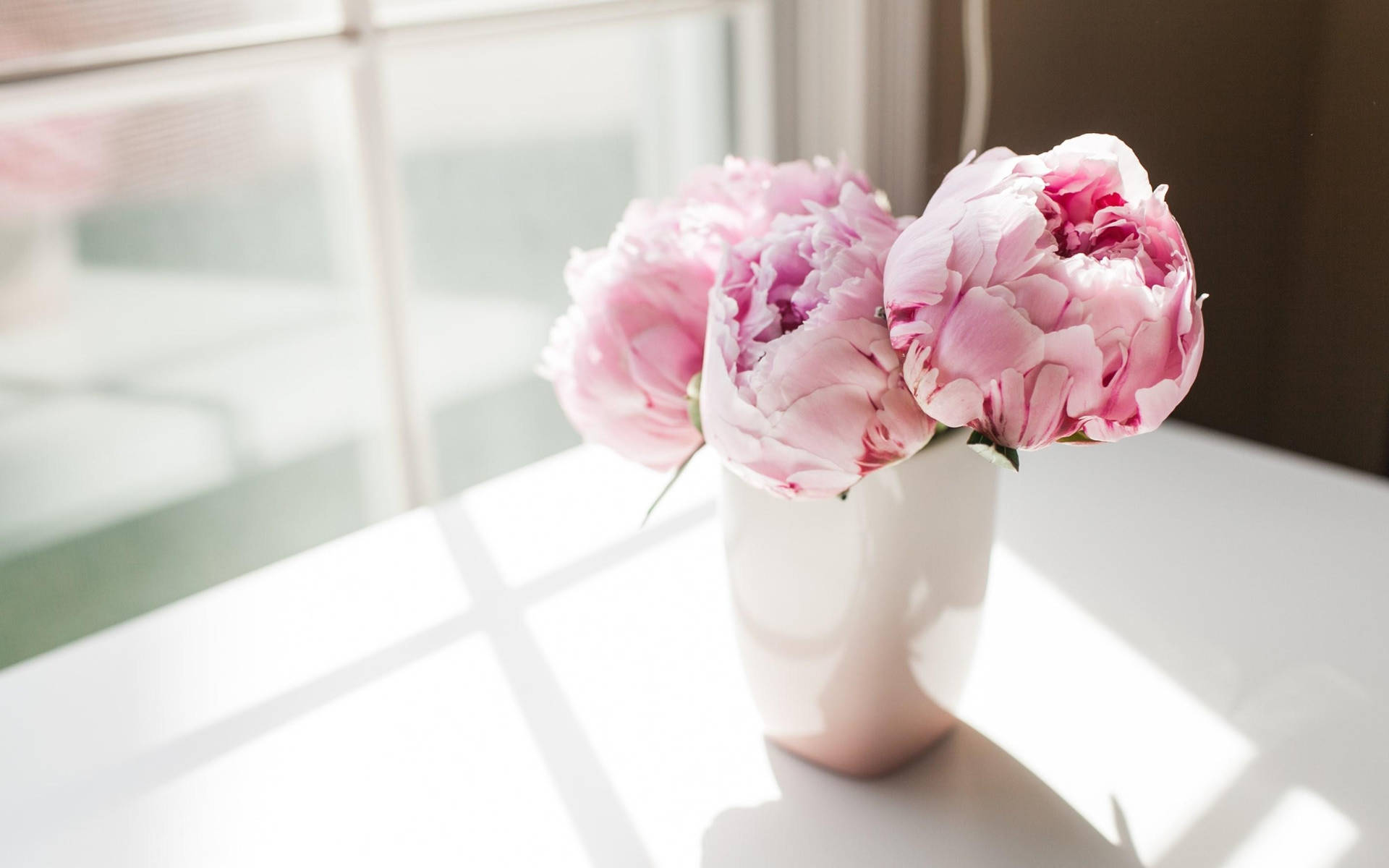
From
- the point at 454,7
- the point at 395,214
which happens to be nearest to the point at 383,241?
the point at 395,214

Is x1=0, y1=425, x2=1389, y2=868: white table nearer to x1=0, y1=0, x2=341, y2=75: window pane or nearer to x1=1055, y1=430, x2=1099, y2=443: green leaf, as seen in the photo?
x1=1055, y1=430, x2=1099, y2=443: green leaf

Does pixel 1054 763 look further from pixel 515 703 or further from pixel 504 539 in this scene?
pixel 504 539

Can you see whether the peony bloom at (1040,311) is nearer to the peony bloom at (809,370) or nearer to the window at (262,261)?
the peony bloom at (809,370)

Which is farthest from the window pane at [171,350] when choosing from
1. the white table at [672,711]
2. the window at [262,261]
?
the white table at [672,711]

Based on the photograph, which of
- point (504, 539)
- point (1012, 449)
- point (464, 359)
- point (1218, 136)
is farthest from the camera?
point (464, 359)

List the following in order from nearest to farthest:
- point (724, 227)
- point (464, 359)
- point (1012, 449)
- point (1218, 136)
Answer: point (1012, 449), point (724, 227), point (1218, 136), point (464, 359)

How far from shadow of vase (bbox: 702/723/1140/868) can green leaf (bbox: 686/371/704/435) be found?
19cm

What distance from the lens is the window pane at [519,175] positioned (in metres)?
1.13

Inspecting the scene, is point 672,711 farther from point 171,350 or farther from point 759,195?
point 171,350

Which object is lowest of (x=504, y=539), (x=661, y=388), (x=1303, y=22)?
(x=504, y=539)

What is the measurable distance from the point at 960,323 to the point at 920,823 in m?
0.27

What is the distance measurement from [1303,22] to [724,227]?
68 centimetres

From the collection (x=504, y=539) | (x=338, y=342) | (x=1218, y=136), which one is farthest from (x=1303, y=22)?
(x=338, y=342)

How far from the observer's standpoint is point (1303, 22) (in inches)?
36.2
